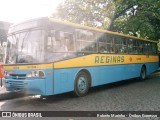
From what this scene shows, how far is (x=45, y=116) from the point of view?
22.6ft

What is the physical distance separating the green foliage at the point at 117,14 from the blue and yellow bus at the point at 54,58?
925 cm

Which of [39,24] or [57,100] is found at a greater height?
[39,24]

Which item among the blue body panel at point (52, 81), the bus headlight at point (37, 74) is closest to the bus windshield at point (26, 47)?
the bus headlight at point (37, 74)

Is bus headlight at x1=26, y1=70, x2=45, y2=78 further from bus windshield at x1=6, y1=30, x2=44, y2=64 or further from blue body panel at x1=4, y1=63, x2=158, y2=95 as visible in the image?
bus windshield at x1=6, y1=30, x2=44, y2=64

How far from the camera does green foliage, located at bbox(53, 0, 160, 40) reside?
20.4m

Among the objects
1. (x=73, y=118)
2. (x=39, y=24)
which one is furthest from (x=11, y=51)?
(x=73, y=118)

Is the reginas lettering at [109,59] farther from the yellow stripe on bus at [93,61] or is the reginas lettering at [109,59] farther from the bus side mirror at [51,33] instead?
the bus side mirror at [51,33]

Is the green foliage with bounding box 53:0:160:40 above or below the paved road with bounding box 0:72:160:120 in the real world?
above

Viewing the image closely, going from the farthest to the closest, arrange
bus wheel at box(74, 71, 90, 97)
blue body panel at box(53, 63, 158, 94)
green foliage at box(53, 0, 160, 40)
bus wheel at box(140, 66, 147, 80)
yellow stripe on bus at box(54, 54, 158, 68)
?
green foliage at box(53, 0, 160, 40) < bus wheel at box(140, 66, 147, 80) < bus wheel at box(74, 71, 90, 97) < yellow stripe on bus at box(54, 54, 158, 68) < blue body panel at box(53, 63, 158, 94)

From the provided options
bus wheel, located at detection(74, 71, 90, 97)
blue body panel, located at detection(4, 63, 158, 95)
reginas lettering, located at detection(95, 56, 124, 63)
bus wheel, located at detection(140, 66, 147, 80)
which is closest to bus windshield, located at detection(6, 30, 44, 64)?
blue body panel, located at detection(4, 63, 158, 95)

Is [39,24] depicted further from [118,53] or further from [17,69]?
[118,53]

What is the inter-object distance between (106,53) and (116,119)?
568cm

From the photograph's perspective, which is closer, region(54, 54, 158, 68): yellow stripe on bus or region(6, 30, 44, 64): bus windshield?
region(6, 30, 44, 64): bus windshield

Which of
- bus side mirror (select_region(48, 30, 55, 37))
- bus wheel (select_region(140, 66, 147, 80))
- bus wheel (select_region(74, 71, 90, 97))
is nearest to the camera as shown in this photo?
bus side mirror (select_region(48, 30, 55, 37))
